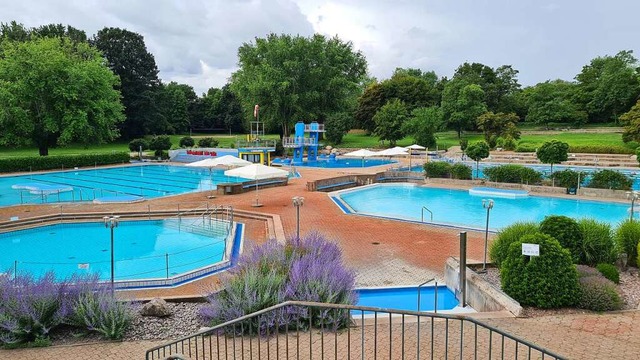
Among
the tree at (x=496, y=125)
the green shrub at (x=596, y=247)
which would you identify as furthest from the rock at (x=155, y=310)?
the tree at (x=496, y=125)

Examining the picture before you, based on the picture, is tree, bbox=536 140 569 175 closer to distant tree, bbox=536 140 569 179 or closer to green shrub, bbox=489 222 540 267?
distant tree, bbox=536 140 569 179

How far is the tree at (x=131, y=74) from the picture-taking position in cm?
5759

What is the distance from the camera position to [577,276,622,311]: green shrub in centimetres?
742

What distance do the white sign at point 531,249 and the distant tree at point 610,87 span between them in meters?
57.0

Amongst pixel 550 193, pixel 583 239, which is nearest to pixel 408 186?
pixel 550 193

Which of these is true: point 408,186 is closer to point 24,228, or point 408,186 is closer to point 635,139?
point 24,228

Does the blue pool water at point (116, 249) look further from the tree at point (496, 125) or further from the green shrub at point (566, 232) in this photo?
the tree at point (496, 125)

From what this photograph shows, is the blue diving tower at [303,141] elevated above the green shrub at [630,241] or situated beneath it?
elevated above

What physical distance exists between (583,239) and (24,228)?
18028 millimetres

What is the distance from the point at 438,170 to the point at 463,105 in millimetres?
31108

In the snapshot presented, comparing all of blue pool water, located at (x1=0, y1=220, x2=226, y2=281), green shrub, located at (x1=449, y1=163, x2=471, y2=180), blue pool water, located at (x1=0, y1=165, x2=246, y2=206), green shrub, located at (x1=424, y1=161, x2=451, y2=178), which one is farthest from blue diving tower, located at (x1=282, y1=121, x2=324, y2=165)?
blue pool water, located at (x1=0, y1=220, x2=226, y2=281)

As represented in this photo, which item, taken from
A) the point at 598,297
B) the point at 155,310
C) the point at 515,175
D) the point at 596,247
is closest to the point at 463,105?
the point at 515,175

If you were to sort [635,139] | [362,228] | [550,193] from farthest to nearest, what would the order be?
[635,139]
[550,193]
[362,228]

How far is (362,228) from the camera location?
15664 mm
